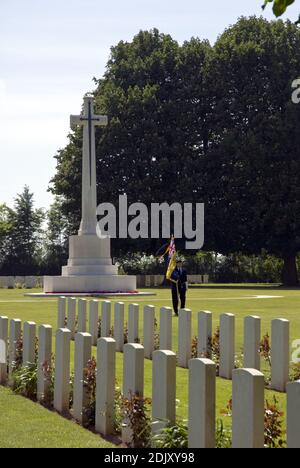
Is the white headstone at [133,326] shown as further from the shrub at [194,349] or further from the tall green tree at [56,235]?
the tall green tree at [56,235]

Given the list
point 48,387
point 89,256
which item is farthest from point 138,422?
point 89,256

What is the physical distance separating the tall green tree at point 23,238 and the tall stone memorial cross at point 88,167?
28033 mm

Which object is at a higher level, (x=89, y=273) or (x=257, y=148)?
(x=257, y=148)

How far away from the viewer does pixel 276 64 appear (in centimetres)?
5091

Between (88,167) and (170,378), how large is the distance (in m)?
32.3

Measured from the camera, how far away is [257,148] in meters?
49.4

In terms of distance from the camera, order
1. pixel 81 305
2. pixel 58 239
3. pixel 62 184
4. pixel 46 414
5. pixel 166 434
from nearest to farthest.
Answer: pixel 166 434, pixel 46 414, pixel 81 305, pixel 62 184, pixel 58 239

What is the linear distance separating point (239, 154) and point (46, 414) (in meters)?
41.1

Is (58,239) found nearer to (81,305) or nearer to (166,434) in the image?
(81,305)

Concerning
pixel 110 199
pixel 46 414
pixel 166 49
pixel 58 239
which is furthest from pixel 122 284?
pixel 58 239

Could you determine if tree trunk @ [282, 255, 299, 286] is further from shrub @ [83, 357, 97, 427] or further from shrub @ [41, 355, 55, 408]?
shrub @ [83, 357, 97, 427]

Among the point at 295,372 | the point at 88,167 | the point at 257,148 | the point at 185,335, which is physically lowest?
the point at 295,372

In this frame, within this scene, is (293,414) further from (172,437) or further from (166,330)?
(166,330)

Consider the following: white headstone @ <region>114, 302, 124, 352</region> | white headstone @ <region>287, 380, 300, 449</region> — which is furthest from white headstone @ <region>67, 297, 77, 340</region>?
white headstone @ <region>287, 380, 300, 449</region>
